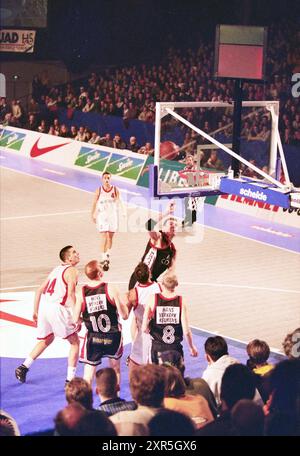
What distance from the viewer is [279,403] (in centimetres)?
777

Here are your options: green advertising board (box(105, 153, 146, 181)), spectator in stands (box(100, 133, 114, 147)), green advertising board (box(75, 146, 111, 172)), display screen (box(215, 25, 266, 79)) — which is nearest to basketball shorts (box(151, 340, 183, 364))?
display screen (box(215, 25, 266, 79))

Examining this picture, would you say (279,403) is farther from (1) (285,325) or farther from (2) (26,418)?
(1) (285,325)

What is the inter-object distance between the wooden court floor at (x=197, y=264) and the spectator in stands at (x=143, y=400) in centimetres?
531

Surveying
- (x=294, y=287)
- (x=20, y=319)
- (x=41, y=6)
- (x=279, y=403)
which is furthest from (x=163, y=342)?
(x=41, y=6)

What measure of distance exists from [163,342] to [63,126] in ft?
61.5

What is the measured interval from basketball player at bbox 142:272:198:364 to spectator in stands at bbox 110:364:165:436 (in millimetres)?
2479

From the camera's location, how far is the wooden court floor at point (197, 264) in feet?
46.1

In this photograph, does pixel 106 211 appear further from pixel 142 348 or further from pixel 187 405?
pixel 187 405

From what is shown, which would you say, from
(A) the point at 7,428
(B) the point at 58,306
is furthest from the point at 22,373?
(A) the point at 7,428

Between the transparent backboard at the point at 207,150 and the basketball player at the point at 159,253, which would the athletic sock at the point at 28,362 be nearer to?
the basketball player at the point at 159,253

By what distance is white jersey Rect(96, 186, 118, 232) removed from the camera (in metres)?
16.9

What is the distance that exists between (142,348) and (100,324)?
0.61m

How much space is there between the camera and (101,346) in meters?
10.5

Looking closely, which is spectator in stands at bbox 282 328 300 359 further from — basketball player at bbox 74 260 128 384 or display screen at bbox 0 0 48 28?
display screen at bbox 0 0 48 28
